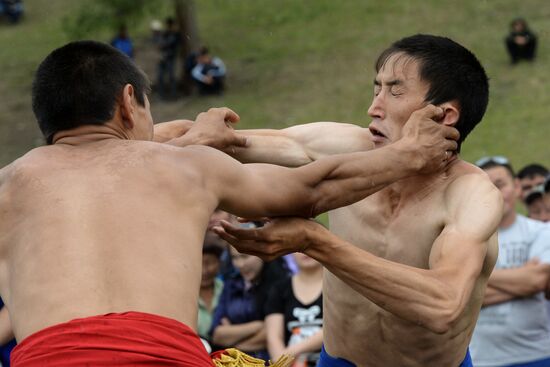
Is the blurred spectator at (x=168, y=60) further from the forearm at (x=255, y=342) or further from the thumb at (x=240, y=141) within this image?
the thumb at (x=240, y=141)

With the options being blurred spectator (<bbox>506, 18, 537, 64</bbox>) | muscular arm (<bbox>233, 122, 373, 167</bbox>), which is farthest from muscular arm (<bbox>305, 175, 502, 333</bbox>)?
blurred spectator (<bbox>506, 18, 537, 64</bbox>)

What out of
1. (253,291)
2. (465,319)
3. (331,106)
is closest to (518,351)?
(253,291)

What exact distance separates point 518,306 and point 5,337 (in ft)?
10.9

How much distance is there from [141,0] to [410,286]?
69.1ft

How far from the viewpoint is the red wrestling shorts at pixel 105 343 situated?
11.1ft

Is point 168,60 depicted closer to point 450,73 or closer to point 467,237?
point 450,73

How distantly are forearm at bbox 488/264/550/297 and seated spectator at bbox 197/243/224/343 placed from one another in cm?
208

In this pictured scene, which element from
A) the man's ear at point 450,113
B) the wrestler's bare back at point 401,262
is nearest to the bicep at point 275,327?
the wrestler's bare back at point 401,262

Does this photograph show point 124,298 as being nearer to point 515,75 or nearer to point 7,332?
point 7,332

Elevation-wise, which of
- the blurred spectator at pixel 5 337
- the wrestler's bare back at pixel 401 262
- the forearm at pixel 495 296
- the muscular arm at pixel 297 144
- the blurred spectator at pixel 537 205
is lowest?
the blurred spectator at pixel 537 205

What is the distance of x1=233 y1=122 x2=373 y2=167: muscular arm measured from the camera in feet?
17.3

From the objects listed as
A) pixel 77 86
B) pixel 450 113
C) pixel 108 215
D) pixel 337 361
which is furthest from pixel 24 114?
pixel 108 215

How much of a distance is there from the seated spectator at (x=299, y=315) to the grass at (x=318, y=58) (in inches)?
471

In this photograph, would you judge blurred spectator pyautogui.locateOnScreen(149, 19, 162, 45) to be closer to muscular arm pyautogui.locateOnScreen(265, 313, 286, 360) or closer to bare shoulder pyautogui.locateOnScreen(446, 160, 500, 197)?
muscular arm pyautogui.locateOnScreen(265, 313, 286, 360)
